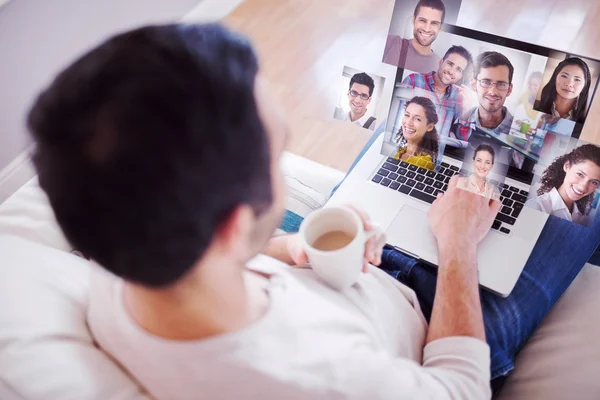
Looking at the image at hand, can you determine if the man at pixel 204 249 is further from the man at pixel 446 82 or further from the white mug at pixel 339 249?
the man at pixel 446 82

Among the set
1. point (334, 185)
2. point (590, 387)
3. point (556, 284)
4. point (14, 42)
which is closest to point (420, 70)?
point (334, 185)

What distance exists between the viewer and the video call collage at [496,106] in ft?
2.74

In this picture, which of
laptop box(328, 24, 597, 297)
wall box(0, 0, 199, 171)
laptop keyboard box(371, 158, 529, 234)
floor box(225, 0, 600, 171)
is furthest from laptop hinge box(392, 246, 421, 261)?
wall box(0, 0, 199, 171)

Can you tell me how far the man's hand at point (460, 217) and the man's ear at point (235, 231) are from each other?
479 mm

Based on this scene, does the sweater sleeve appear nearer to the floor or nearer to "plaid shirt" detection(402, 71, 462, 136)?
"plaid shirt" detection(402, 71, 462, 136)

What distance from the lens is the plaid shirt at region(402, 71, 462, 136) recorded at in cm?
92

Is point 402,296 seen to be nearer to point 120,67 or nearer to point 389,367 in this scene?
point 389,367

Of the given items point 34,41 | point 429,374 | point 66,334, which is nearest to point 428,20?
point 429,374

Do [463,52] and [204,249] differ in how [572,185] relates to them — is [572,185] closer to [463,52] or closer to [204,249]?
[463,52]

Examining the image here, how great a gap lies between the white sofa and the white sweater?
4cm

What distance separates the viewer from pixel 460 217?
96cm

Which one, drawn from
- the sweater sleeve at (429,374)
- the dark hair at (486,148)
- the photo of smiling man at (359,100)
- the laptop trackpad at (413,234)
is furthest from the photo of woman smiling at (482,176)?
the sweater sleeve at (429,374)

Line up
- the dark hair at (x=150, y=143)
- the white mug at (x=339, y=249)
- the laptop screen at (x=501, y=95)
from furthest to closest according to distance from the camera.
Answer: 1. the laptop screen at (x=501, y=95)
2. the white mug at (x=339, y=249)
3. the dark hair at (x=150, y=143)

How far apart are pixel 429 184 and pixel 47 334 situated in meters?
0.73
